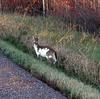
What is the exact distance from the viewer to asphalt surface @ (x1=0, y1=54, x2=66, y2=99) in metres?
9.19

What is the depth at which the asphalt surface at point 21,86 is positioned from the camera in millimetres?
9185

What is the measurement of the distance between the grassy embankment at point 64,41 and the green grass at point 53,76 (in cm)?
44

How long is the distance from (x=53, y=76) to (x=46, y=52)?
1.53 metres

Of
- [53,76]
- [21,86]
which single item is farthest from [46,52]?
[21,86]

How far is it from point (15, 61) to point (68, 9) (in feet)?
14.1

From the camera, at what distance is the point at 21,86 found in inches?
386

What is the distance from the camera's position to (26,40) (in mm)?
13875

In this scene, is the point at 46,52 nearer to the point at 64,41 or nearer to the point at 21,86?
the point at 64,41

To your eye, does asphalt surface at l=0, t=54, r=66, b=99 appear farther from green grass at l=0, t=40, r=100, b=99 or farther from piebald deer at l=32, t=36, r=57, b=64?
piebald deer at l=32, t=36, r=57, b=64

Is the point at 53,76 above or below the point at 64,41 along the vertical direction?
above

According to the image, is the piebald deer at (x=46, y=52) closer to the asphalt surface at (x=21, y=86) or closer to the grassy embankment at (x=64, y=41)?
the grassy embankment at (x=64, y=41)

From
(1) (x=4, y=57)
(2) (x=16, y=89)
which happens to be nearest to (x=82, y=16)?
(1) (x=4, y=57)

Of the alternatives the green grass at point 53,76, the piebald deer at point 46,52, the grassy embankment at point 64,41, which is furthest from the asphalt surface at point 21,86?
the grassy embankment at point 64,41

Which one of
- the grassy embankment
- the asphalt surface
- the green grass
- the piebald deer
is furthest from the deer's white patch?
the asphalt surface
